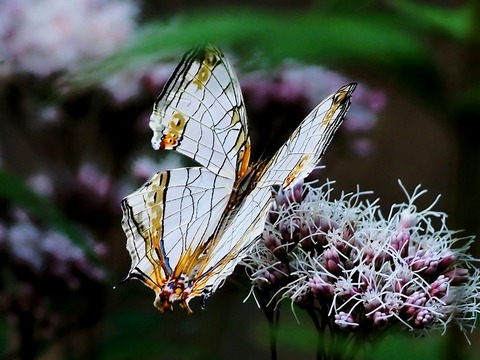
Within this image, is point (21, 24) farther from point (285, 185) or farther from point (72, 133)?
point (285, 185)

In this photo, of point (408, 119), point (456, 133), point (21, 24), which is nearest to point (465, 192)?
point (456, 133)

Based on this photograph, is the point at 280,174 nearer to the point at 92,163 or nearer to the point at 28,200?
the point at 28,200

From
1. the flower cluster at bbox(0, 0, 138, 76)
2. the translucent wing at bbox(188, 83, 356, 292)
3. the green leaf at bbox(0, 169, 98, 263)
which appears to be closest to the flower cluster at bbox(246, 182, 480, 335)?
the translucent wing at bbox(188, 83, 356, 292)

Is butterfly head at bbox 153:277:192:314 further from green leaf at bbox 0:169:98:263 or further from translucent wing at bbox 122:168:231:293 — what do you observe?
green leaf at bbox 0:169:98:263

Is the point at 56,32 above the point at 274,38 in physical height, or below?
above

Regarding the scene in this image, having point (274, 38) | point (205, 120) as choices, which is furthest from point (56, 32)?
point (274, 38)
